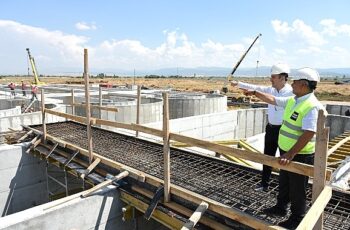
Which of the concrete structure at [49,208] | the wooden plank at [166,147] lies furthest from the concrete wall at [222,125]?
the wooden plank at [166,147]

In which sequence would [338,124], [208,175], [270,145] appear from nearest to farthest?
1. [270,145]
2. [208,175]
3. [338,124]

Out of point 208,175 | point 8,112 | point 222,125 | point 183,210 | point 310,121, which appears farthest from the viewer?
point 222,125

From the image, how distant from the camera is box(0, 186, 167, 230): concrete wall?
14.0 ft

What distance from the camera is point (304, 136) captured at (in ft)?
9.89

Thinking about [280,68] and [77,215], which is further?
[77,215]

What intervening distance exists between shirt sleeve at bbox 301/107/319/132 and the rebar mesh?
4.06ft

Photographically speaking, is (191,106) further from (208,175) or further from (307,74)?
(307,74)

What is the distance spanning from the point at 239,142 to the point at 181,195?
449cm

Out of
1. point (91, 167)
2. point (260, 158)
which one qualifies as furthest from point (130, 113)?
point (260, 158)

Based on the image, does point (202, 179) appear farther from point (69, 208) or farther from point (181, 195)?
point (69, 208)

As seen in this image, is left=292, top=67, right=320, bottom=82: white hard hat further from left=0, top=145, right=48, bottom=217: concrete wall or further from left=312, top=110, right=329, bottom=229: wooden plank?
left=0, top=145, right=48, bottom=217: concrete wall

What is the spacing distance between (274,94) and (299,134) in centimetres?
141

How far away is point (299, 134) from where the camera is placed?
322cm

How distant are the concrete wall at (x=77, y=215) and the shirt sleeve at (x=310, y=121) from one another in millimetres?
3360
